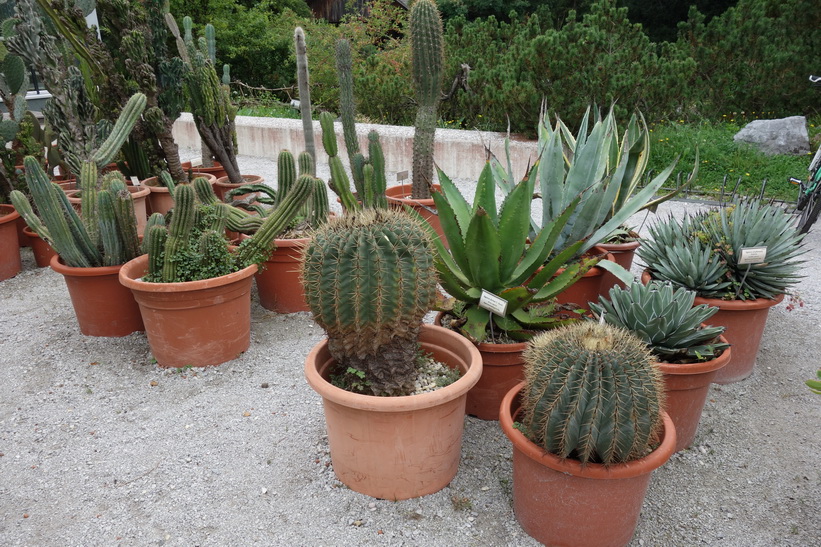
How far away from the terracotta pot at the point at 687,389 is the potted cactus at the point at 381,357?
0.84 meters

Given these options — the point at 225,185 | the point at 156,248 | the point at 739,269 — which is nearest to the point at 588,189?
the point at 739,269

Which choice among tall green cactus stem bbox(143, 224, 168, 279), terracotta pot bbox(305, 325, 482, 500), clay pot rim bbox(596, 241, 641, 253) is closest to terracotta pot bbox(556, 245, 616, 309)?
clay pot rim bbox(596, 241, 641, 253)

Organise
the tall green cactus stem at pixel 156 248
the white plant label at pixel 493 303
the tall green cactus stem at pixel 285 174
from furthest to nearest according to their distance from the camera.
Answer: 1. the tall green cactus stem at pixel 285 174
2. the tall green cactus stem at pixel 156 248
3. the white plant label at pixel 493 303

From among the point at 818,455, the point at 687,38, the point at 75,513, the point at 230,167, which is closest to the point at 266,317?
the point at 75,513

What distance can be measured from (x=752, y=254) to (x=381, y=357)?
1.94m

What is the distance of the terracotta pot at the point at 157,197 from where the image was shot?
213 inches

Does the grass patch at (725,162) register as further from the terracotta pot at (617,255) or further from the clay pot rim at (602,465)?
the clay pot rim at (602,465)

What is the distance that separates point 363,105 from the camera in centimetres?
998

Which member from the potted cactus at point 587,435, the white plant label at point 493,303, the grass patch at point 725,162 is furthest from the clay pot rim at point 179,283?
the grass patch at point 725,162

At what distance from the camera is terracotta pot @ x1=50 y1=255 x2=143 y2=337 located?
3547mm

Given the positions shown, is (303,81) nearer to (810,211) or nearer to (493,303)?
(493,303)

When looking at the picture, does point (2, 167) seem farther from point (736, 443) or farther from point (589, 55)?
point (589, 55)

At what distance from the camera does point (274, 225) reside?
11.9 ft

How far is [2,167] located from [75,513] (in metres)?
3.82
